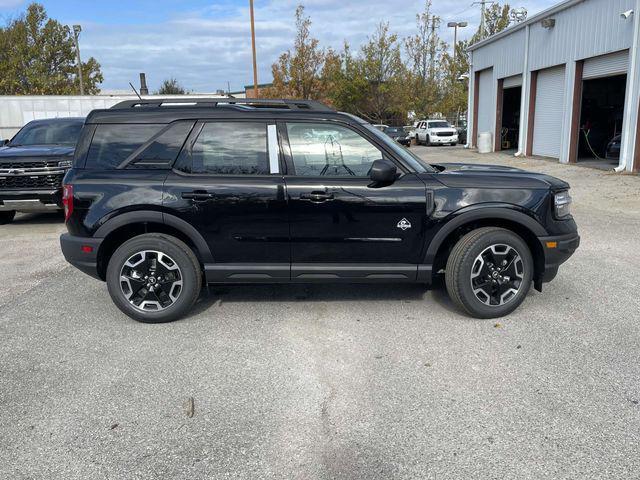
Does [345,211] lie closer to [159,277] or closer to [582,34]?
[159,277]

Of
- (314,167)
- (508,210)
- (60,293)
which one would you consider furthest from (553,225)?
(60,293)

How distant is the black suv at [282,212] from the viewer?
456 centimetres

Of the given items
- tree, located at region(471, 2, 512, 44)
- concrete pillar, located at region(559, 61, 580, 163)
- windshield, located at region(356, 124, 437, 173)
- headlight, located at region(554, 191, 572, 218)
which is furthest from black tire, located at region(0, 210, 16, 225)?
tree, located at region(471, 2, 512, 44)

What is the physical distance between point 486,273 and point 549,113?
58.3 ft

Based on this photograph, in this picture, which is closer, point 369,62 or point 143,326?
point 143,326

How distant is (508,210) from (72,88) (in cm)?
4522

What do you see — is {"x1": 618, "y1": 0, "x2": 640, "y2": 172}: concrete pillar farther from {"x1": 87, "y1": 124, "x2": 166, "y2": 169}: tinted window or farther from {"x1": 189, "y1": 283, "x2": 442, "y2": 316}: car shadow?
{"x1": 87, "y1": 124, "x2": 166, "y2": 169}: tinted window

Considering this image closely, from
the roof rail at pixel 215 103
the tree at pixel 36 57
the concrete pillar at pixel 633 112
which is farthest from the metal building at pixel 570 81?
the tree at pixel 36 57

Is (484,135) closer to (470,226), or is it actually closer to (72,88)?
(470,226)

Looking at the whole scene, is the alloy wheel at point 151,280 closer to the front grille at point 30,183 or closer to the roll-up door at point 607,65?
the front grille at point 30,183

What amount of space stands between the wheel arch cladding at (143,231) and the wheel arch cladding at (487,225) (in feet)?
6.33

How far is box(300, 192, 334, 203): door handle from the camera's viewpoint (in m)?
4.53

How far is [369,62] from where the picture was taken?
1676 inches

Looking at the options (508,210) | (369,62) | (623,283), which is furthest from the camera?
(369,62)
